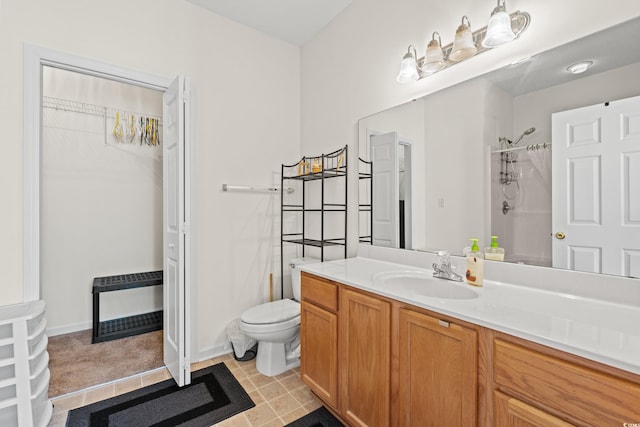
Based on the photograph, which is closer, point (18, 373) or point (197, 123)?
point (18, 373)

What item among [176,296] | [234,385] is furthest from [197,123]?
[234,385]

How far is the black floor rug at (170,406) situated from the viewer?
167 centimetres

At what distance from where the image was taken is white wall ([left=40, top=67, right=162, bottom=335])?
8.96 feet

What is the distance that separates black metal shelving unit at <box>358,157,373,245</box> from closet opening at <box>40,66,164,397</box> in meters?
1.91

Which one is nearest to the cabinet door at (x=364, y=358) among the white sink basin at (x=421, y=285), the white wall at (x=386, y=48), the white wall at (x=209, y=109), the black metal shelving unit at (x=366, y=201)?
the white sink basin at (x=421, y=285)

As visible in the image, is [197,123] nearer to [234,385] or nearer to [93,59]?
[93,59]

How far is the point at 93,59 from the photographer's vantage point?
75.1 inches

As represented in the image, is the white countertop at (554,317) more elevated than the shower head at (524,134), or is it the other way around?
the shower head at (524,134)

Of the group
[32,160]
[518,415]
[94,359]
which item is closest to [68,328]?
[94,359]

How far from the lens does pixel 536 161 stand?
1.35m

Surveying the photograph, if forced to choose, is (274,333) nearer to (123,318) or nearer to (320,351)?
(320,351)

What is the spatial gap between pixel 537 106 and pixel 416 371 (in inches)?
50.3

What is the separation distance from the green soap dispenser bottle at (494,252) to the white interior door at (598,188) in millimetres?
214

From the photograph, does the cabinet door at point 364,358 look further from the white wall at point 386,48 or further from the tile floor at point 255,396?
the white wall at point 386,48
